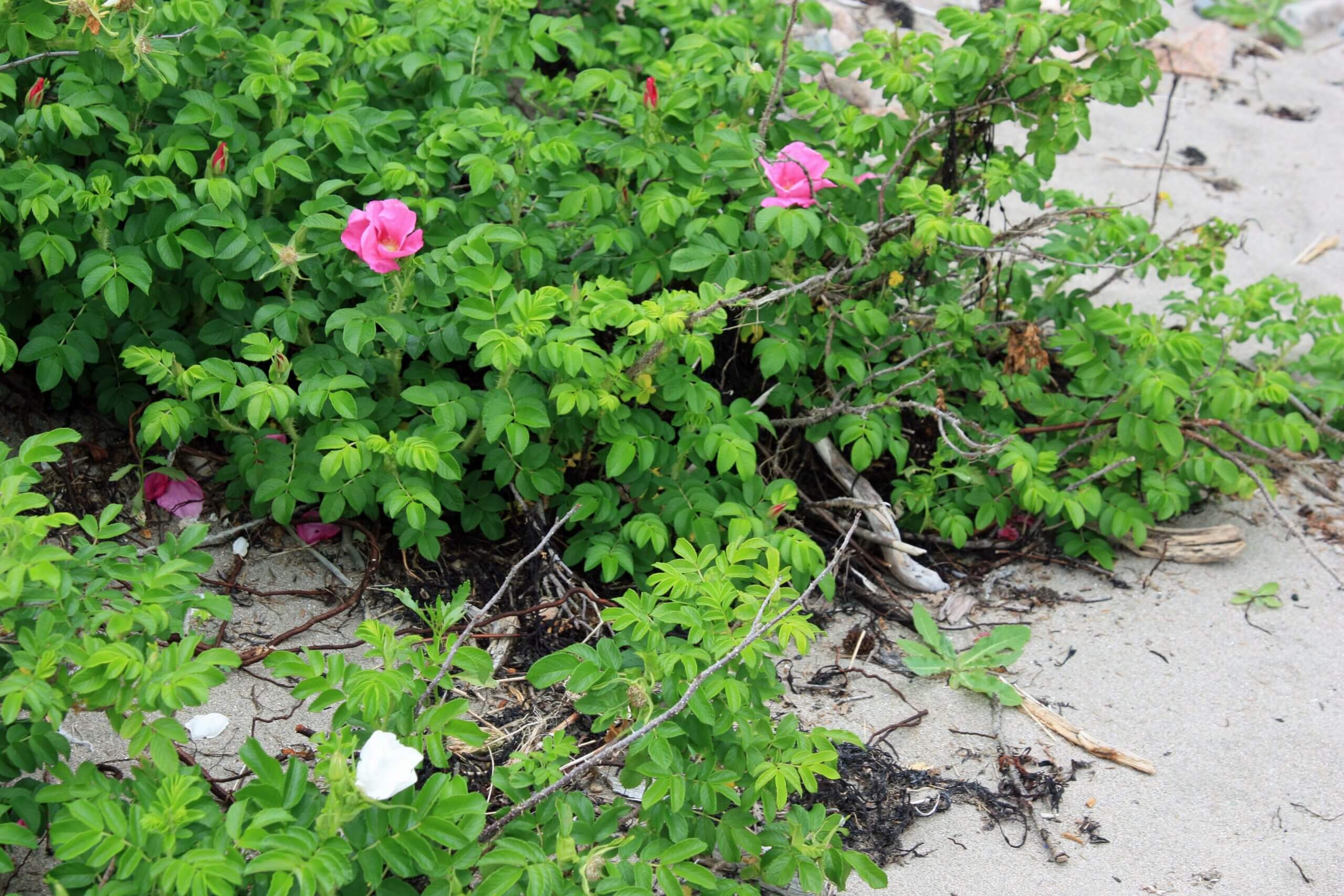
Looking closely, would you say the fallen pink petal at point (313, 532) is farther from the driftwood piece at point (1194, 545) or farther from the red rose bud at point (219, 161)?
the driftwood piece at point (1194, 545)

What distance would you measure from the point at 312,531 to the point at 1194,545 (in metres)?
2.44

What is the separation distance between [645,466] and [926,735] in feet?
2.95

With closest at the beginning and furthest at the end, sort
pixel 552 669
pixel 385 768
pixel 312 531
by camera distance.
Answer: pixel 385 768
pixel 552 669
pixel 312 531

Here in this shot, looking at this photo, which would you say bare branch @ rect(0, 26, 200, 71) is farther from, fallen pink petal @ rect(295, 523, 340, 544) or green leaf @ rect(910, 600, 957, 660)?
green leaf @ rect(910, 600, 957, 660)

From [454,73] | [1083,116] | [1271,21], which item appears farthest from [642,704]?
[1271,21]

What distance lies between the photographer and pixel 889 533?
320 centimetres

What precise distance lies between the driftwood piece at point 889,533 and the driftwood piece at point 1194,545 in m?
0.63

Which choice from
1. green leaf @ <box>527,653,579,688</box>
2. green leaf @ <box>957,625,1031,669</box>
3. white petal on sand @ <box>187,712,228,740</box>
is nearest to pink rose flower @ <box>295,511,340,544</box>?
white petal on sand @ <box>187,712,228,740</box>

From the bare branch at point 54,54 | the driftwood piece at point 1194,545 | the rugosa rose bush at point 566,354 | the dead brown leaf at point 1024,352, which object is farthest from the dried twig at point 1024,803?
the bare branch at point 54,54

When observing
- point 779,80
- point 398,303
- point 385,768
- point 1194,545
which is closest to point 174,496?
point 398,303

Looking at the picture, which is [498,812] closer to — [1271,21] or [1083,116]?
[1083,116]

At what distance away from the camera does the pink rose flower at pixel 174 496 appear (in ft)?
9.23

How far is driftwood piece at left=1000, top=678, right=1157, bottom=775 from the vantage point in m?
2.63

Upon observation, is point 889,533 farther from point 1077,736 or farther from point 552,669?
point 552,669
